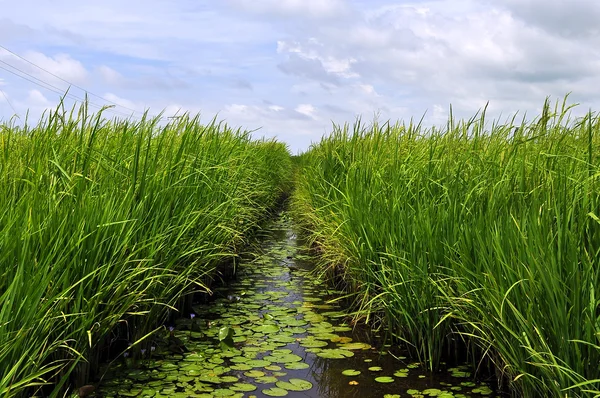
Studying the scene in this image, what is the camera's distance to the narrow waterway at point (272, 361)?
2707 mm

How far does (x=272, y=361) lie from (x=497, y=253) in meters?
1.46

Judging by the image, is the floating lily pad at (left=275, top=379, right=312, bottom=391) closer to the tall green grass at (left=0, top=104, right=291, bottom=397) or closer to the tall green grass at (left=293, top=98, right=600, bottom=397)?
the tall green grass at (left=293, top=98, right=600, bottom=397)

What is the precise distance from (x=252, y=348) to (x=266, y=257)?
9.12 feet

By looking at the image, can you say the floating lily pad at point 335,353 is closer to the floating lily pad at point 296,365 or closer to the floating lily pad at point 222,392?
the floating lily pad at point 296,365

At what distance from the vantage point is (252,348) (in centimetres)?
326

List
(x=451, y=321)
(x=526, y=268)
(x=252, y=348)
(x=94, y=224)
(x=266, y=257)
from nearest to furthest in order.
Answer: (x=526, y=268), (x=94, y=224), (x=451, y=321), (x=252, y=348), (x=266, y=257)

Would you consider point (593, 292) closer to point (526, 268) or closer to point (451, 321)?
point (526, 268)

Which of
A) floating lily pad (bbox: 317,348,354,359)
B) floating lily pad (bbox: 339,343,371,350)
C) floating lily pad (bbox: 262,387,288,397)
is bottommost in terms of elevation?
floating lily pad (bbox: 262,387,288,397)

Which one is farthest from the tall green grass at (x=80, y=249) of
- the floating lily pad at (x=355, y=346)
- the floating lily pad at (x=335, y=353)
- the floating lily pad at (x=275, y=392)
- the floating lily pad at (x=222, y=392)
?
the floating lily pad at (x=355, y=346)

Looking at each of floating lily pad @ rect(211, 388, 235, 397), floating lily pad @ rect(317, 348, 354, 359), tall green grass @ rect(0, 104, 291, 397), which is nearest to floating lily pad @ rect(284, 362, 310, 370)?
floating lily pad @ rect(317, 348, 354, 359)

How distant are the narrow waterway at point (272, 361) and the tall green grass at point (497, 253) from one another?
0.20m

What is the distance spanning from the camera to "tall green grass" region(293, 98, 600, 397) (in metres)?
2.04

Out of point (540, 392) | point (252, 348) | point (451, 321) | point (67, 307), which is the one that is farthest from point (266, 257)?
point (540, 392)

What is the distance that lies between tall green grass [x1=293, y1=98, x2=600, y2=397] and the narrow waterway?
0.20 meters
